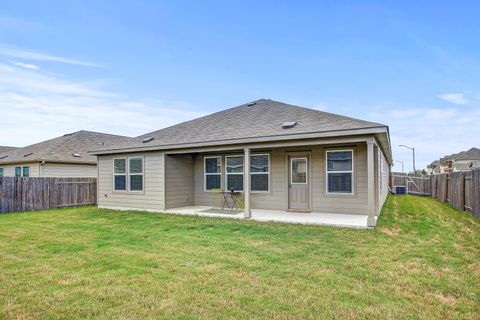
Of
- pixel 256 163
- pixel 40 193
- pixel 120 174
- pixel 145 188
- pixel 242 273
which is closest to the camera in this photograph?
pixel 242 273

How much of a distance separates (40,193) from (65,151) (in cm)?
524

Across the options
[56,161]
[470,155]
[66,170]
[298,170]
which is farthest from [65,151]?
[470,155]

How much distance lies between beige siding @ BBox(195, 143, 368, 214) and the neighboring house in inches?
342

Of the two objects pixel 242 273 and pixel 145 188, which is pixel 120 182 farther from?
pixel 242 273

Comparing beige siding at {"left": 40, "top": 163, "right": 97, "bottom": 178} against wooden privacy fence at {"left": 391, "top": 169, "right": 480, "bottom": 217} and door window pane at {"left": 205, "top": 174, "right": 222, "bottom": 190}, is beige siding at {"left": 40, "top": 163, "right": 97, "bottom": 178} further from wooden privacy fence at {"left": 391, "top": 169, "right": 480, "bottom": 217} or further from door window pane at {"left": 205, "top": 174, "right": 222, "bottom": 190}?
wooden privacy fence at {"left": 391, "top": 169, "right": 480, "bottom": 217}

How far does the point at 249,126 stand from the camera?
1055 cm

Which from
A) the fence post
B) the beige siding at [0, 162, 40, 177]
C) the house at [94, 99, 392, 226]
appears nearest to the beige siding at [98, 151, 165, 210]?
the house at [94, 99, 392, 226]

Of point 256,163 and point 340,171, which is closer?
point 340,171

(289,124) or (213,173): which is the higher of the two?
(289,124)

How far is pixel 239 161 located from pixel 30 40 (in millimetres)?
8256

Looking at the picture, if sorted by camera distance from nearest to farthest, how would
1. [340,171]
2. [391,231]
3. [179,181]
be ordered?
[391,231] → [340,171] → [179,181]

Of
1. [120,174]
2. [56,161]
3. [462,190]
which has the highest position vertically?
[56,161]

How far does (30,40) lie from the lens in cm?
1073

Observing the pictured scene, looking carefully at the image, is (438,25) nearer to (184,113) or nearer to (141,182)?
(141,182)
